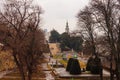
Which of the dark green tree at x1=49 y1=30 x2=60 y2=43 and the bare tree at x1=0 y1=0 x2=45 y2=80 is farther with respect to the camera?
the dark green tree at x1=49 y1=30 x2=60 y2=43

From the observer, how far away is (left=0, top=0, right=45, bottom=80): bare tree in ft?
98.6

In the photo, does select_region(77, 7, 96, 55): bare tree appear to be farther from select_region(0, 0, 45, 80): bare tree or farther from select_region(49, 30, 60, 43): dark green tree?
select_region(49, 30, 60, 43): dark green tree

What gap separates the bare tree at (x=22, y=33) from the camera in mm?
30062

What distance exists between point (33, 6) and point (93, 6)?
6.73m

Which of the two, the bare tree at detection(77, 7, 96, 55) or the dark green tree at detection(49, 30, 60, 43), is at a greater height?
the dark green tree at detection(49, 30, 60, 43)

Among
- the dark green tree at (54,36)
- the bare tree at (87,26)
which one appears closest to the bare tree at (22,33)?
the bare tree at (87,26)

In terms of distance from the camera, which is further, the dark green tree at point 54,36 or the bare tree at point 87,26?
the dark green tree at point 54,36

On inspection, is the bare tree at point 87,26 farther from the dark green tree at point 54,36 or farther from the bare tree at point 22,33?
the dark green tree at point 54,36

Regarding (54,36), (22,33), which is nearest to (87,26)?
(22,33)

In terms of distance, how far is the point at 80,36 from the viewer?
3591 cm

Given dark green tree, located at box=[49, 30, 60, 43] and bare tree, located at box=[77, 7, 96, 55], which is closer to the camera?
bare tree, located at box=[77, 7, 96, 55]

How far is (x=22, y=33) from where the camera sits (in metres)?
31.4

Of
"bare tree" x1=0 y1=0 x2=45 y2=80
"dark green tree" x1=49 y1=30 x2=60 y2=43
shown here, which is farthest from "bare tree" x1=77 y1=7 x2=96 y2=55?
"dark green tree" x1=49 y1=30 x2=60 y2=43

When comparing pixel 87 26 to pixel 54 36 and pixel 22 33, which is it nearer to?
pixel 22 33
